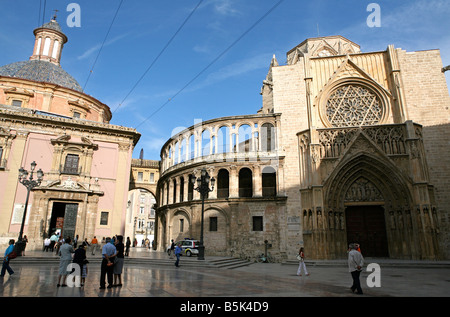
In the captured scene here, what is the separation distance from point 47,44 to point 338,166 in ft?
115

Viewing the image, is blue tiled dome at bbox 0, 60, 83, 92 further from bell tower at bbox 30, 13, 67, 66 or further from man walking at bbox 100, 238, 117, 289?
man walking at bbox 100, 238, 117, 289

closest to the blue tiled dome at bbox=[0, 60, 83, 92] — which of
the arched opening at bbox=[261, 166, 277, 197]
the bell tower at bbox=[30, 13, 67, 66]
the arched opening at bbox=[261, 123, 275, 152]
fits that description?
the bell tower at bbox=[30, 13, 67, 66]

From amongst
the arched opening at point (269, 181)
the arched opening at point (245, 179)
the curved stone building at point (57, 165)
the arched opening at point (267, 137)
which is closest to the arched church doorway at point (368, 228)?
the arched opening at point (269, 181)

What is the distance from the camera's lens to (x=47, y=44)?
34.3 meters

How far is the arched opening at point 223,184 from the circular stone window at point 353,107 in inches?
401

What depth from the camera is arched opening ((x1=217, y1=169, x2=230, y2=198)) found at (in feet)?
84.9

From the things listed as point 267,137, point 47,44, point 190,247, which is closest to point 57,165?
point 190,247

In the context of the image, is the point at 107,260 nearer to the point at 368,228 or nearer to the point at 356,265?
the point at 356,265

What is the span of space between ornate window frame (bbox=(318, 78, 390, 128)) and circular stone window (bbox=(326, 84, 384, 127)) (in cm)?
9

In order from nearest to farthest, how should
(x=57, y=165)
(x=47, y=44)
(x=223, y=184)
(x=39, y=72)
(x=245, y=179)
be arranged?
(x=57, y=165), (x=245, y=179), (x=223, y=184), (x=39, y=72), (x=47, y=44)

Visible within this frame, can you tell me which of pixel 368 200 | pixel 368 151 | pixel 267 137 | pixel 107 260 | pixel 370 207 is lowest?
pixel 107 260

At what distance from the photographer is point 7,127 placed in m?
23.3
